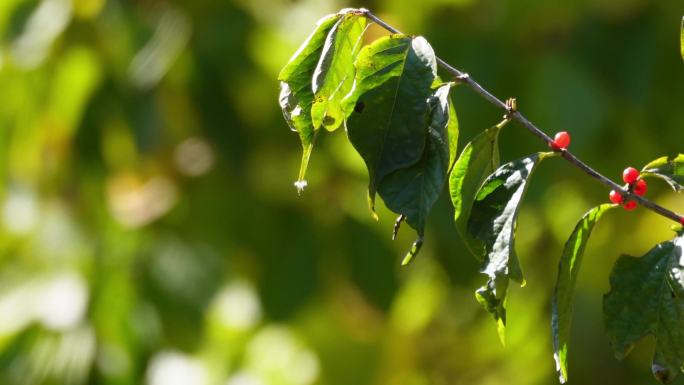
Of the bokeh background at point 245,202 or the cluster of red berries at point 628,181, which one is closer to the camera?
the cluster of red berries at point 628,181

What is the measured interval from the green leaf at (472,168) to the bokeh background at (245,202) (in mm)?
1227

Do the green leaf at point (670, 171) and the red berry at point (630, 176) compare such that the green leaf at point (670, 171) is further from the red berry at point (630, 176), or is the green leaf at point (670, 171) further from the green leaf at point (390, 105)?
A: the green leaf at point (390, 105)

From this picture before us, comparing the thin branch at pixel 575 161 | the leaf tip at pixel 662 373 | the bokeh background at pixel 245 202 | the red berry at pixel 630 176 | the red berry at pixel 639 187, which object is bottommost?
the bokeh background at pixel 245 202

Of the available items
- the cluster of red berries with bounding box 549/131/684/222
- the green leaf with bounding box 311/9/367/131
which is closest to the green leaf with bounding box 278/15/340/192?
the green leaf with bounding box 311/9/367/131

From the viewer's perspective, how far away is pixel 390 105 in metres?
0.62

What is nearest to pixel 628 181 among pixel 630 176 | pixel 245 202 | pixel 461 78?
pixel 630 176

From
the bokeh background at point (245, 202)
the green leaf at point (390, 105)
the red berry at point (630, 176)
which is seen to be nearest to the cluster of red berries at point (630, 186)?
the red berry at point (630, 176)

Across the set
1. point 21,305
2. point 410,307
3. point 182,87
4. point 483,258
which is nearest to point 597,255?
point 410,307

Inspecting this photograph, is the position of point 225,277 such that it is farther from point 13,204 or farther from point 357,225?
point 13,204

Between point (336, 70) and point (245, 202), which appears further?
point (245, 202)

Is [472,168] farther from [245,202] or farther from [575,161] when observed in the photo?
[245,202]

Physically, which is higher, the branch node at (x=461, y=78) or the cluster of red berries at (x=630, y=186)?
the branch node at (x=461, y=78)

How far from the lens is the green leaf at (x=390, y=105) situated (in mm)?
617

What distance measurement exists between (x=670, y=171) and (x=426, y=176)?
0.14m
